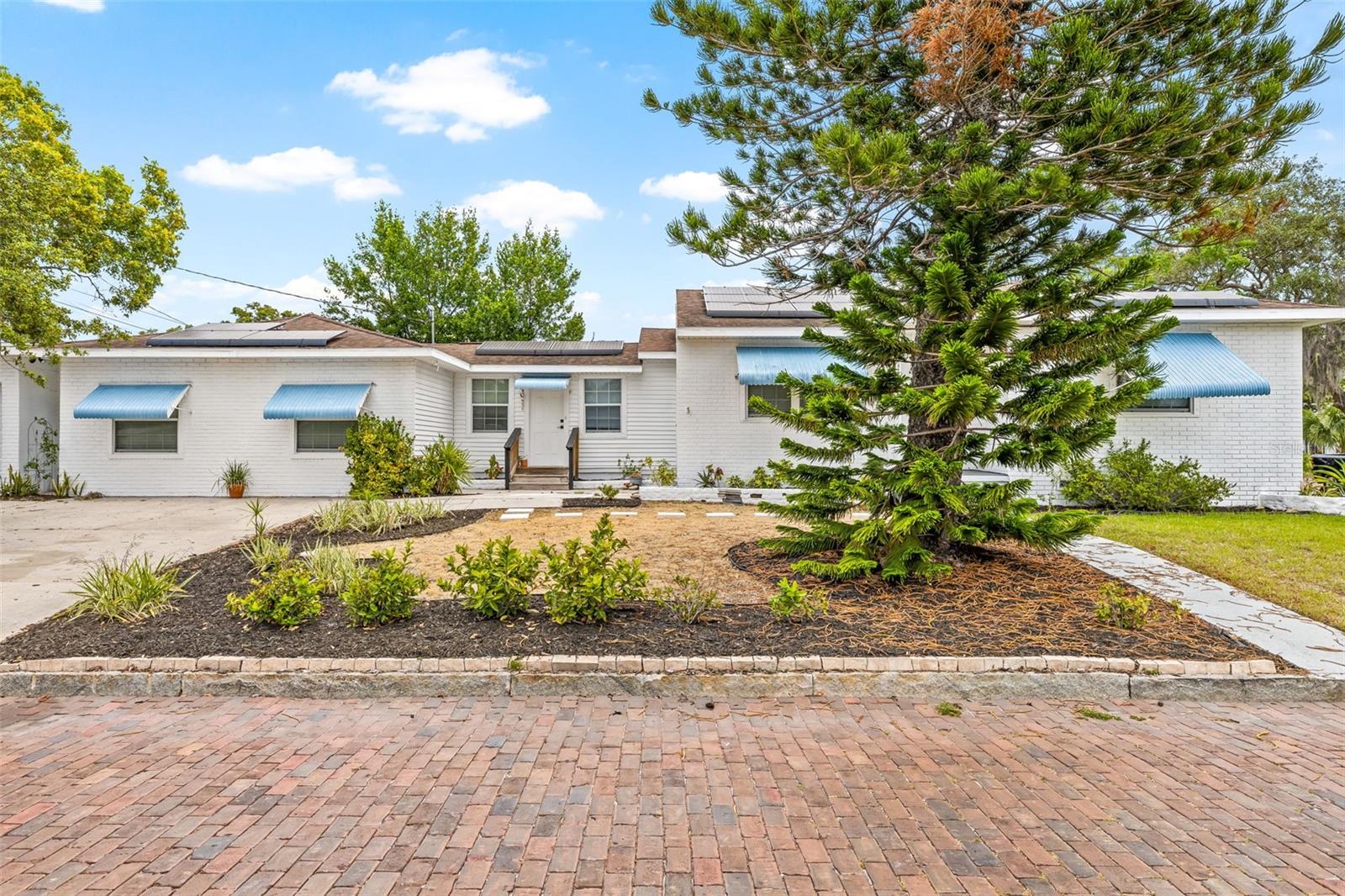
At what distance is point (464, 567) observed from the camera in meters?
4.91

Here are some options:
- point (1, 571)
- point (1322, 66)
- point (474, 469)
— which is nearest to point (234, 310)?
point (474, 469)

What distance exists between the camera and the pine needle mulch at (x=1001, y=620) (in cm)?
420

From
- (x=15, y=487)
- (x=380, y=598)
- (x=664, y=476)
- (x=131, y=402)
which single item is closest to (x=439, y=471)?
(x=664, y=476)

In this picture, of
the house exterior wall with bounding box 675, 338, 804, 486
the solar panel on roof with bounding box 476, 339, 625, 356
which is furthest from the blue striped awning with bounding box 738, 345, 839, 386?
the solar panel on roof with bounding box 476, 339, 625, 356

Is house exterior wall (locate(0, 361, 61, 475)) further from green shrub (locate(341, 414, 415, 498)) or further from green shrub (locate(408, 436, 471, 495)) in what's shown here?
green shrub (locate(408, 436, 471, 495))

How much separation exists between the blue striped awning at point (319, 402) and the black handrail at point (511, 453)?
→ 3.12m

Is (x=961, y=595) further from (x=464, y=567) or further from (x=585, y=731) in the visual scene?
(x=464, y=567)

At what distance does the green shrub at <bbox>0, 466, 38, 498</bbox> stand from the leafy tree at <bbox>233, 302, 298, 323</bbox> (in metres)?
17.0

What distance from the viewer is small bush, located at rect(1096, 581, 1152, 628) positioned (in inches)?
180

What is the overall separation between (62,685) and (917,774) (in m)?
5.06

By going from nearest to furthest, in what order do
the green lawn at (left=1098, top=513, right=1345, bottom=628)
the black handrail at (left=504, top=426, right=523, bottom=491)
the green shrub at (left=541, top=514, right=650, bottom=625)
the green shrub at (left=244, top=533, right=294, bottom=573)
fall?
the green shrub at (left=541, top=514, right=650, bottom=625)
the green lawn at (left=1098, top=513, right=1345, bottom=628)
the green shrub at (left=244, top=533, right=294, bottom=573)
the black handrail at (left=504, top=426, right=523, bottom=491)

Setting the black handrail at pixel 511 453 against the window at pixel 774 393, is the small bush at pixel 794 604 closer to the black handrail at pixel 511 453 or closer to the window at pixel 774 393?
the window at pixel 774 393

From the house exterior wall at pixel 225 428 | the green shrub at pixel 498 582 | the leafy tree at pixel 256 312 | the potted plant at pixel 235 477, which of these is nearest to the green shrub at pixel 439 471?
the house exterior wall at pixel 225 428

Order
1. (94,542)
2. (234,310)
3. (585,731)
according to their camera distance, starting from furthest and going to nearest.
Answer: (234,310) → (94,542) → (585,731)
